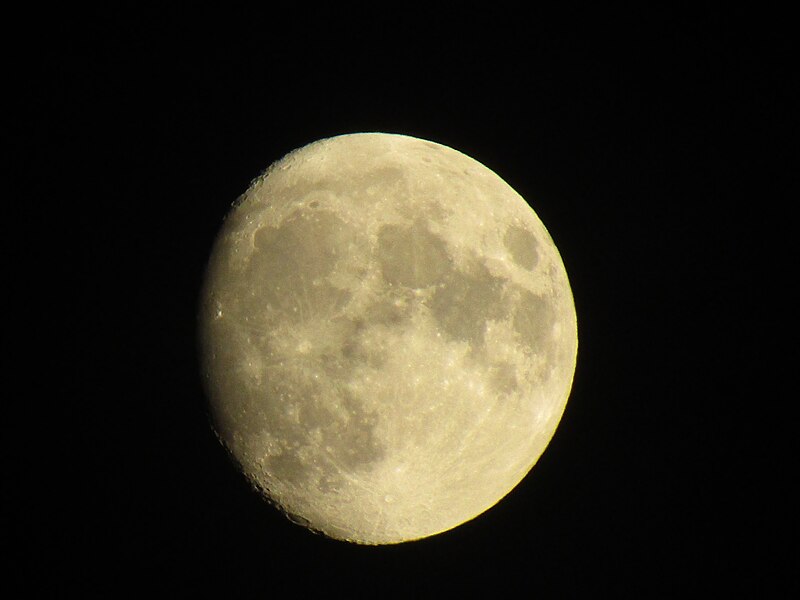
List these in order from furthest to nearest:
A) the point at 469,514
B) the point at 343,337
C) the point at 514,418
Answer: the point at 469,514
the point at 514,418
the point at 343,337

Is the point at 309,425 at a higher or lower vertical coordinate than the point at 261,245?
lower

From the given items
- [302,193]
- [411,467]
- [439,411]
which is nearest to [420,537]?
[411,467]

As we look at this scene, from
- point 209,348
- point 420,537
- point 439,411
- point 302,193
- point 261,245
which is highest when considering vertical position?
point 302,193

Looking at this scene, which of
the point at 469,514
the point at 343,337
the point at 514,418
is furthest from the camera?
the point at 469,514

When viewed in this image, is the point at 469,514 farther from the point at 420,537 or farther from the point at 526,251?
the point at 526,251

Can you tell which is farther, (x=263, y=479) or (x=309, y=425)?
(x=263, y=479)

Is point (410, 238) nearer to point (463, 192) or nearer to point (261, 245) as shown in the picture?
point (463, 192)
